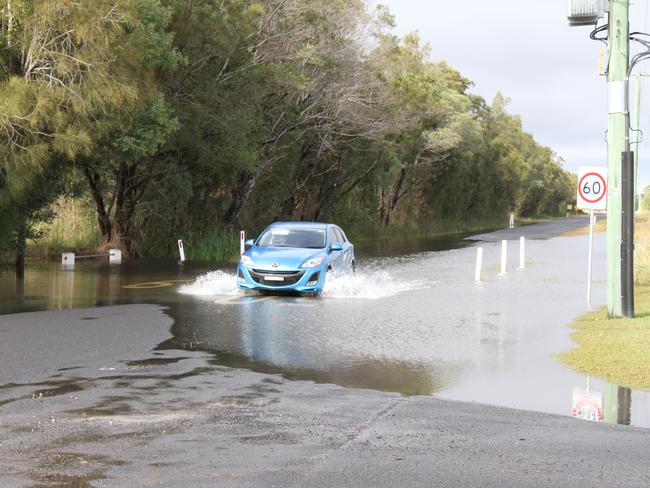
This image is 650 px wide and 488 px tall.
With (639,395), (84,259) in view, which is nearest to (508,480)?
(639,395)

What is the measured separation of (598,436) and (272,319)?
872 cm

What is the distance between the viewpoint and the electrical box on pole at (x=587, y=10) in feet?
47.7

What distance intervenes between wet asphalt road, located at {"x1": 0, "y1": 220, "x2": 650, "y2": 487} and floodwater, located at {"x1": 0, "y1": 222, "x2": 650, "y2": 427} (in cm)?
92

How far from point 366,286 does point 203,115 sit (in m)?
12.0

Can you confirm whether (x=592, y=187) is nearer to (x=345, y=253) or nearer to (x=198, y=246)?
(x=345, y=253)

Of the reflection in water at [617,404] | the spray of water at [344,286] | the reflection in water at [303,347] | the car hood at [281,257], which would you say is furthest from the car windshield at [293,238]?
the reflection in water at [617,404]

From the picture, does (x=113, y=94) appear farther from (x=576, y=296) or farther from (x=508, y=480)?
(x=508, y=480)

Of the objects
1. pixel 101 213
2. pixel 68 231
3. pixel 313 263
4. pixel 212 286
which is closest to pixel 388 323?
pixel 313 263

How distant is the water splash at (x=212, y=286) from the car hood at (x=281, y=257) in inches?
51.1

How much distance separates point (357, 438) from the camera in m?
7.24

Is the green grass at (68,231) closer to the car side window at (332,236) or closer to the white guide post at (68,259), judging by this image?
the white guide post at (68,259)

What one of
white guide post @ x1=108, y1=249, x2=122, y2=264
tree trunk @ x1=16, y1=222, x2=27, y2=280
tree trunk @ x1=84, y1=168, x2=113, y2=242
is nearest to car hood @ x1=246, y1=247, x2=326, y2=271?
tree trunk @ x1=16, y1=222, x2=27, y2=280

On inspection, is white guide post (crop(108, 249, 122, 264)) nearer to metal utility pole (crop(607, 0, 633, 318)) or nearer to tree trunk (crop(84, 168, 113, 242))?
tree trunk (crop(84, 168, 113, 242))

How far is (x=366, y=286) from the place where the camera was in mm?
21922
